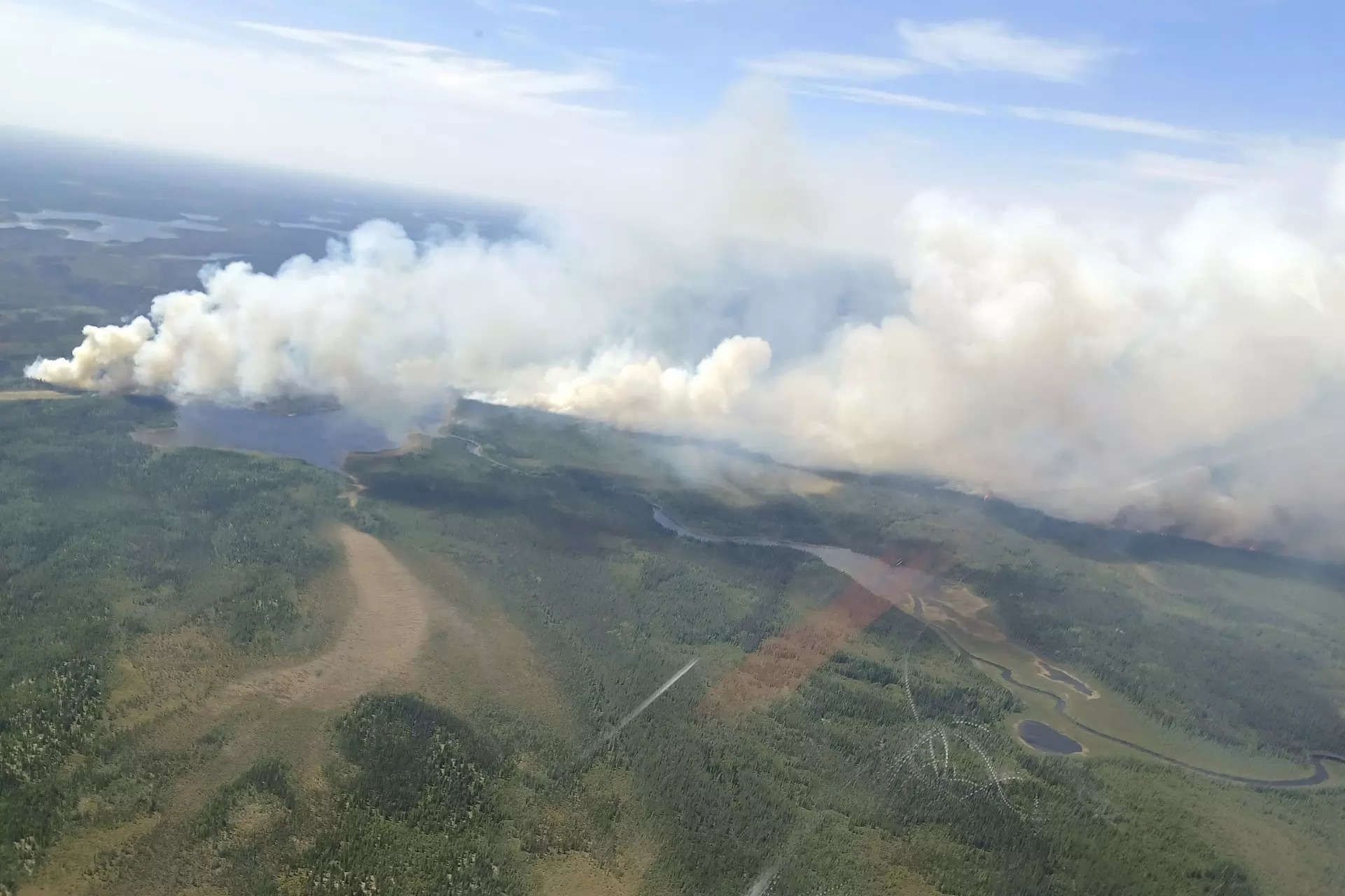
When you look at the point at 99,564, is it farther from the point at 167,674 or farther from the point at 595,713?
the point at 595,713

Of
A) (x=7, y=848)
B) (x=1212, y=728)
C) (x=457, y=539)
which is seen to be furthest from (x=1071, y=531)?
(x=7, y=848)

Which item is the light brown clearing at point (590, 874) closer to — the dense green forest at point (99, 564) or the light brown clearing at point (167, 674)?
the dense green forest at point (99, 564)

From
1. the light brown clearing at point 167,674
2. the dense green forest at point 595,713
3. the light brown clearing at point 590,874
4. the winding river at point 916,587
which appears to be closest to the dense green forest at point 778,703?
the dense green forest at point 595,713

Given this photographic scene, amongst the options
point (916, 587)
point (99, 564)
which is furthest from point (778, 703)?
Answer: point (99, 564)

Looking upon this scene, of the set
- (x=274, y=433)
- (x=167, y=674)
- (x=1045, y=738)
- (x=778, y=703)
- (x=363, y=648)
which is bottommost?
(x=1045, y=738)

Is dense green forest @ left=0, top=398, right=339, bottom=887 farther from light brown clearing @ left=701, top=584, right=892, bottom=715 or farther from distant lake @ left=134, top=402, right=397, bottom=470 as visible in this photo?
light brown clearing @ left=701, top=584, right=892, bottom=715

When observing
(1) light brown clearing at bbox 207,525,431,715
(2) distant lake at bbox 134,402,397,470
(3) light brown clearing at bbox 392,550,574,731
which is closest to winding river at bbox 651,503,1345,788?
(3) light brown clearing at bbox 392,550,574,731
